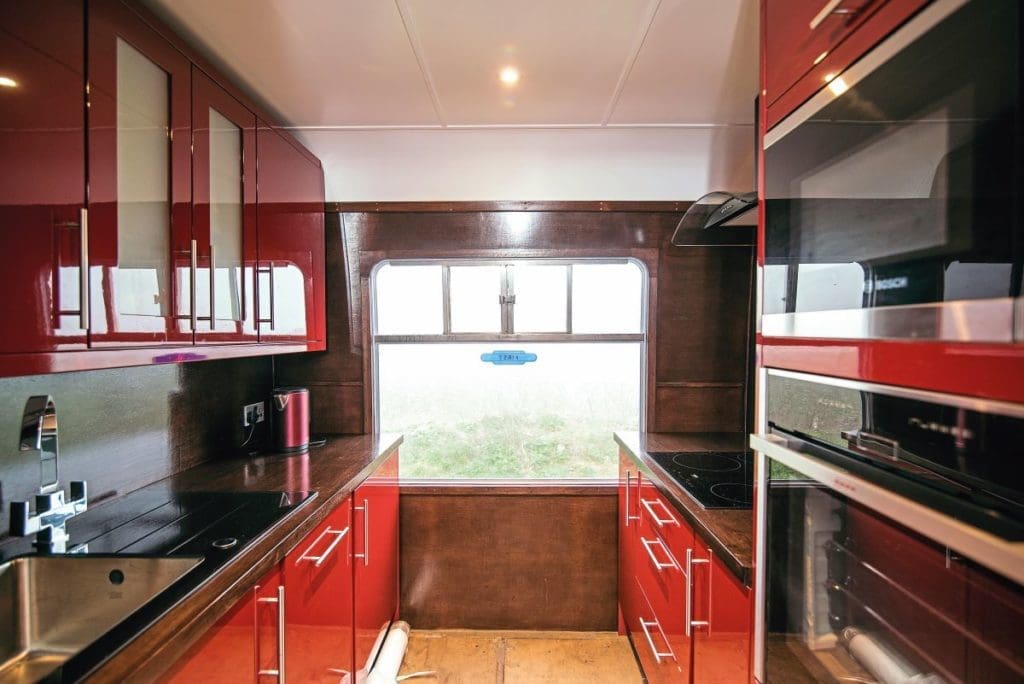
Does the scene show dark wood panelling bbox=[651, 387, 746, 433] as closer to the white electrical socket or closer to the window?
the window

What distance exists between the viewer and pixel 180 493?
60.6 inches

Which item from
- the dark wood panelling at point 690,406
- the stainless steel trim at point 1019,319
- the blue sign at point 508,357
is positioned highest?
the stainless steel trim at point 1019,319

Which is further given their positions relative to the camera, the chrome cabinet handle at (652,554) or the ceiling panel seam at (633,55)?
the chrome cabinet handle at (652,554)

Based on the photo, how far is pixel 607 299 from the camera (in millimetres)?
2637

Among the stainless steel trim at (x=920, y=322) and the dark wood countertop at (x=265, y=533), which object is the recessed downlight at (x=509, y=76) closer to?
the stainless steel trim at (x=920, y=322)

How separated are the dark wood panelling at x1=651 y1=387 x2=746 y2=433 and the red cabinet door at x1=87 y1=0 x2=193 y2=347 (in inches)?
85.9

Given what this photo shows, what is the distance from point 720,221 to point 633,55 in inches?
26.3

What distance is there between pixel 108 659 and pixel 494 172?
88.0 inches

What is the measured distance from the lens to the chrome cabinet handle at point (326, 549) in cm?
136

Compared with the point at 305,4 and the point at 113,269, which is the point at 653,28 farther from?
the point at 113,269

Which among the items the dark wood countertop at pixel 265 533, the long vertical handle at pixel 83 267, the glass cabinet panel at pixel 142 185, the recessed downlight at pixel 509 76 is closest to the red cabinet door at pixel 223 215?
the glass cabinet panel at pixel 142 185

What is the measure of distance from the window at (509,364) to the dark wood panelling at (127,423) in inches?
32.1

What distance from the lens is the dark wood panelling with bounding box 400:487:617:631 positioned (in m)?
2.49


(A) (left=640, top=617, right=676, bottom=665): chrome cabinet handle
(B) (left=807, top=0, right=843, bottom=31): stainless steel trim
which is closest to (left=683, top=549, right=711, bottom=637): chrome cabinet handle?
(A) (left=640, top=617, right=676, bottom=665): chrome cabinet handle
